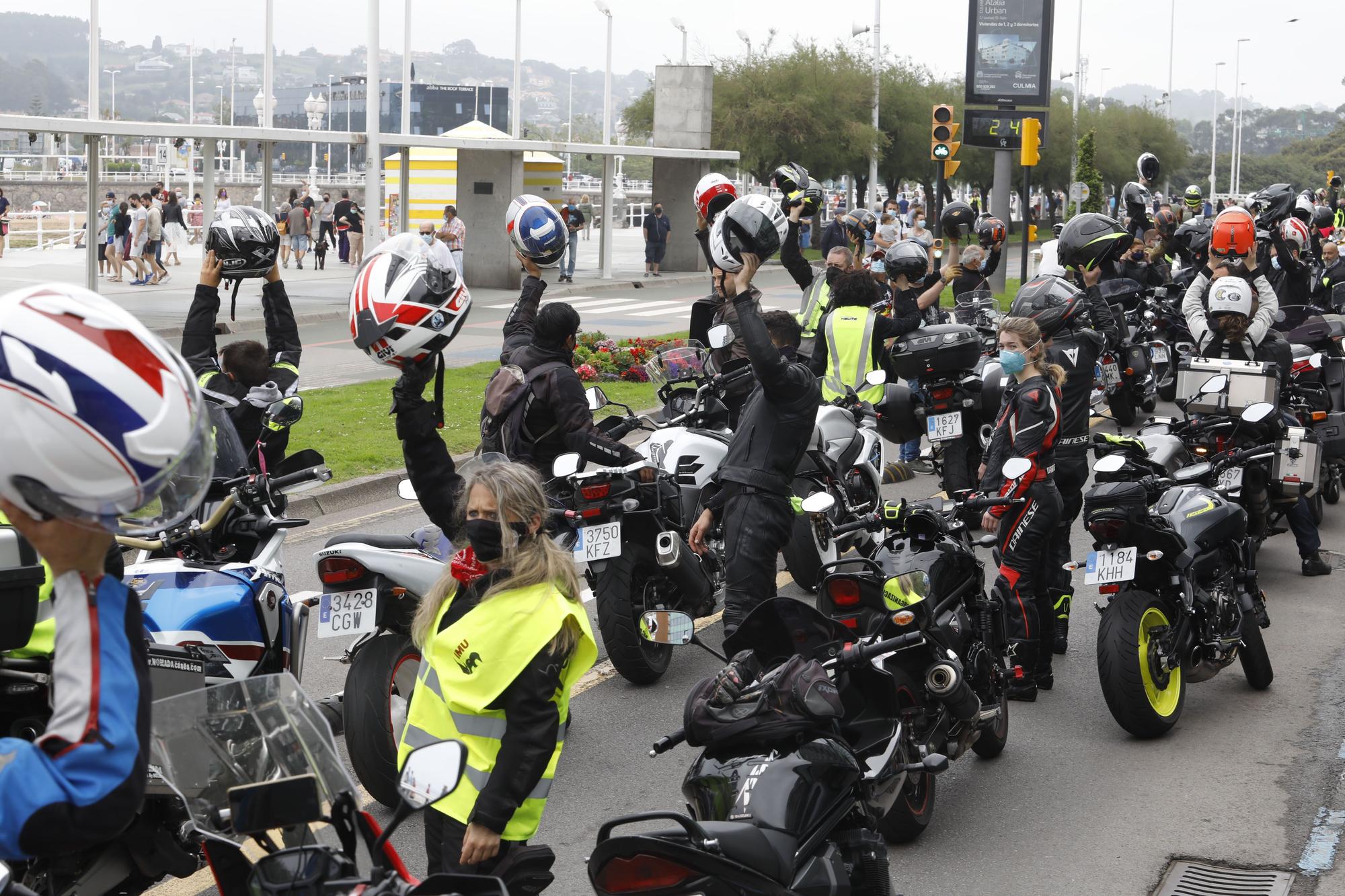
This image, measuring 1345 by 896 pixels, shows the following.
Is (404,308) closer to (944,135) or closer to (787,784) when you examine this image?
(787,784)

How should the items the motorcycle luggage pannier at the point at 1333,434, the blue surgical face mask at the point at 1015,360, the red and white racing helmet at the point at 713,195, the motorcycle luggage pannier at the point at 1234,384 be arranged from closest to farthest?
the blue surgical face mask at the point at 1015,360, the motorcycle luggage pannier at the point at 1234,384, the motorcycle luggage pannier at the point at 1333,434, the red and white racing helmet at the point at 713,195

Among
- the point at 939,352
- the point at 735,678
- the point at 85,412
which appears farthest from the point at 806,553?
the point at 85,412

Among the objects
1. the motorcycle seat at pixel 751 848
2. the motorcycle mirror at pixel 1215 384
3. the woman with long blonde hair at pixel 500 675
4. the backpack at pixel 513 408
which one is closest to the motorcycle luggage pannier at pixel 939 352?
the motorcycle mirror at pixel 1215 384

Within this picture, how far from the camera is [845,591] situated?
17.5 feet

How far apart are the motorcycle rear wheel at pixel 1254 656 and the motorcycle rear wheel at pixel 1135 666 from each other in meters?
0.75

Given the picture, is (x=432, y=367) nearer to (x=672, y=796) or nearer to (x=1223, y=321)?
(x=672, y=796)

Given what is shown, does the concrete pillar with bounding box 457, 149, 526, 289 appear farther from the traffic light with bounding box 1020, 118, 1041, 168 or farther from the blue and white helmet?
the blue and white helmet

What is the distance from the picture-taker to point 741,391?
902 centimetres

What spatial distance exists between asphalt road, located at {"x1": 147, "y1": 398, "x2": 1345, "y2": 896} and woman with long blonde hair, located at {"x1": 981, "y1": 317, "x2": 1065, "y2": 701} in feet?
1.13

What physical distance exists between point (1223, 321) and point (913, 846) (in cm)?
628

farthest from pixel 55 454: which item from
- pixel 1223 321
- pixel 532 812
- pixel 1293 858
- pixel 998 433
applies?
pixel 1223 321

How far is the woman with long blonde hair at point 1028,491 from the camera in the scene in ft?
23.6

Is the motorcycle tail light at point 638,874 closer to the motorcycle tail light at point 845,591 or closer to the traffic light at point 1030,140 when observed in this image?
the motorcycle tail light at point 845,591

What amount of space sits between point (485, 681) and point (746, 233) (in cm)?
308
